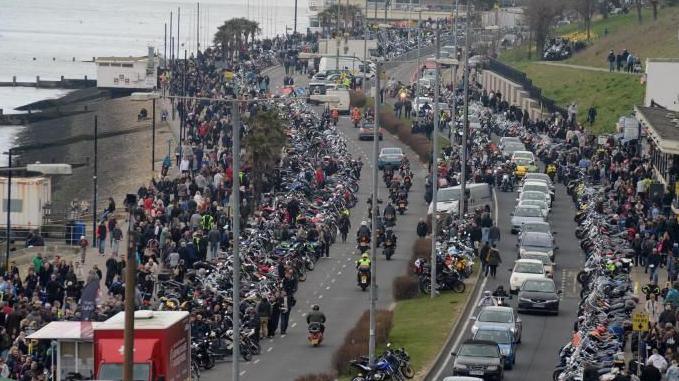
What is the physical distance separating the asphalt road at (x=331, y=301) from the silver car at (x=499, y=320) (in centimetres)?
345

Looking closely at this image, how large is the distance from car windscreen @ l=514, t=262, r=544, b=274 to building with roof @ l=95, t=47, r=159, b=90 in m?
84.3

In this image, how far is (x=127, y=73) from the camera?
135 m

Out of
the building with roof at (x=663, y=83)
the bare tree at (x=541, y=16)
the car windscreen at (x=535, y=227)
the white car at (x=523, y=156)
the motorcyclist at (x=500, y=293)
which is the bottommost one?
the motorcyclist at (x=500, y=293)

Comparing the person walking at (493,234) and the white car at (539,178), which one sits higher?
the white car at (539,178)

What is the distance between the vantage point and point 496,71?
113312 mm

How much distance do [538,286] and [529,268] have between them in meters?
2.90

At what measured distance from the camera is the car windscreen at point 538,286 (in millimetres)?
46875

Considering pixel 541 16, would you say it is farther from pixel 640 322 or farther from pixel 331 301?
pixel 640 322

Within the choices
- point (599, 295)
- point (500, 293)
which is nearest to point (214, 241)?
point (500, 293)

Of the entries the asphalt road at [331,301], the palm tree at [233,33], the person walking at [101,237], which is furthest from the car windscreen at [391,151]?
the palm tree at [233,33]

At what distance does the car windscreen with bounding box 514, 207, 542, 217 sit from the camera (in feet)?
195

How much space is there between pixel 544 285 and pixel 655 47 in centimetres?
6145

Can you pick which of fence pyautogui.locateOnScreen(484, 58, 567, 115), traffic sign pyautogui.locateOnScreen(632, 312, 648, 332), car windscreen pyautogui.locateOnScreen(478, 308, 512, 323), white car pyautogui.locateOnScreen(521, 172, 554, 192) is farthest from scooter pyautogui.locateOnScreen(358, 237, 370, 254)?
fence pyautogui.locateOnScreen(484, 58, 567, 115)

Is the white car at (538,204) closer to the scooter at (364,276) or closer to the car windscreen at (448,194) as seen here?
the car windscreen at (448,194)
